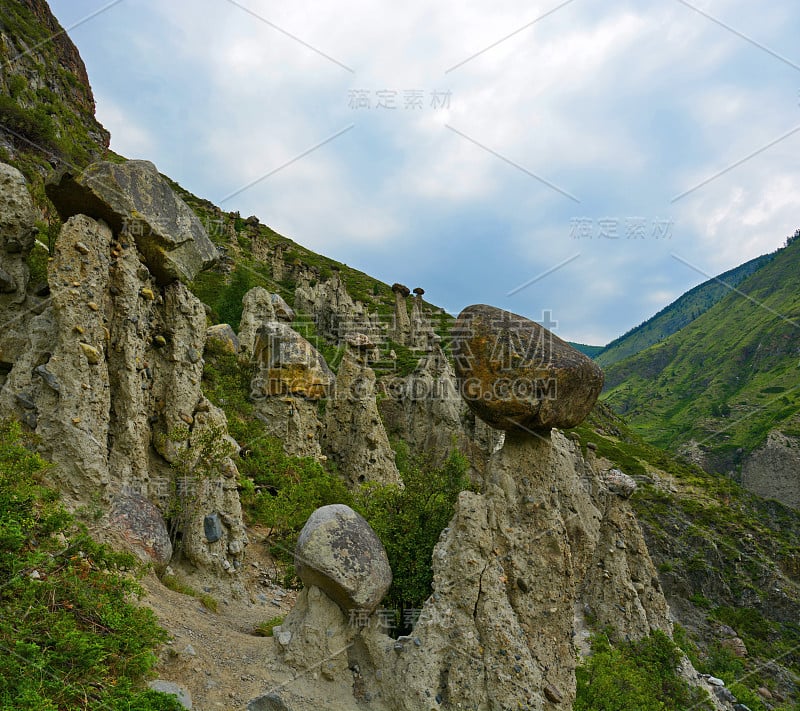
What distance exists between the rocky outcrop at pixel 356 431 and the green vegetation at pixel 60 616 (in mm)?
15863

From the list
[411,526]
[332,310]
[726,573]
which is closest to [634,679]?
[411,526]

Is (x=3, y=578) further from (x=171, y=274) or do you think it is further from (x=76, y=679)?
(x=171, y=274)

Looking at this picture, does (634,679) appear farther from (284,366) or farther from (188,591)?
(284,366)

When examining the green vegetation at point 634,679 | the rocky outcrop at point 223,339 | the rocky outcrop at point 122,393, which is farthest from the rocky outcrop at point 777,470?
the rocky outcrop at point 122,393

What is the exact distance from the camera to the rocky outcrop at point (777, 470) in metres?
64.8

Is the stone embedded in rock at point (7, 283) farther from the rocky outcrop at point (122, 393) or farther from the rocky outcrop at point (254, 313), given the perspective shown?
the rocky outcrop at point (254, 313)

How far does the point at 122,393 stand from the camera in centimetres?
1212

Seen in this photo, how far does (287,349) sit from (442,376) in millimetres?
14011

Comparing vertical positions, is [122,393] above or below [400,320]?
below

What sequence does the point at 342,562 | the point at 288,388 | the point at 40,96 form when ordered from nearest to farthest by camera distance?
the point at 342,562 → the point at 288,388 → the point at 40,96

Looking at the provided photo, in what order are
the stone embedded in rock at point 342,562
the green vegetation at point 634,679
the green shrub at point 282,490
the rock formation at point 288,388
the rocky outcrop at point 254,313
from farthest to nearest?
the rocky outcrop at point 254,313
the rock formation at point 288,388
the green shrub at point 282,490
the green vegetation at point 634,679
the stone embedded in rock at point 342,562

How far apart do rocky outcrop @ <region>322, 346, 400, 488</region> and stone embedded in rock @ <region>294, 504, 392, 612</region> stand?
1394 cm

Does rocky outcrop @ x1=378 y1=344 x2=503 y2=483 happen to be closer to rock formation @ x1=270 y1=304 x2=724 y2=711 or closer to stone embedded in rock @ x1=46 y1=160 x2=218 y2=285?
rock formation @ x1=270 y1=304 x2=724 y2=711

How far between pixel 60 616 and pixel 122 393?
6.70 m
